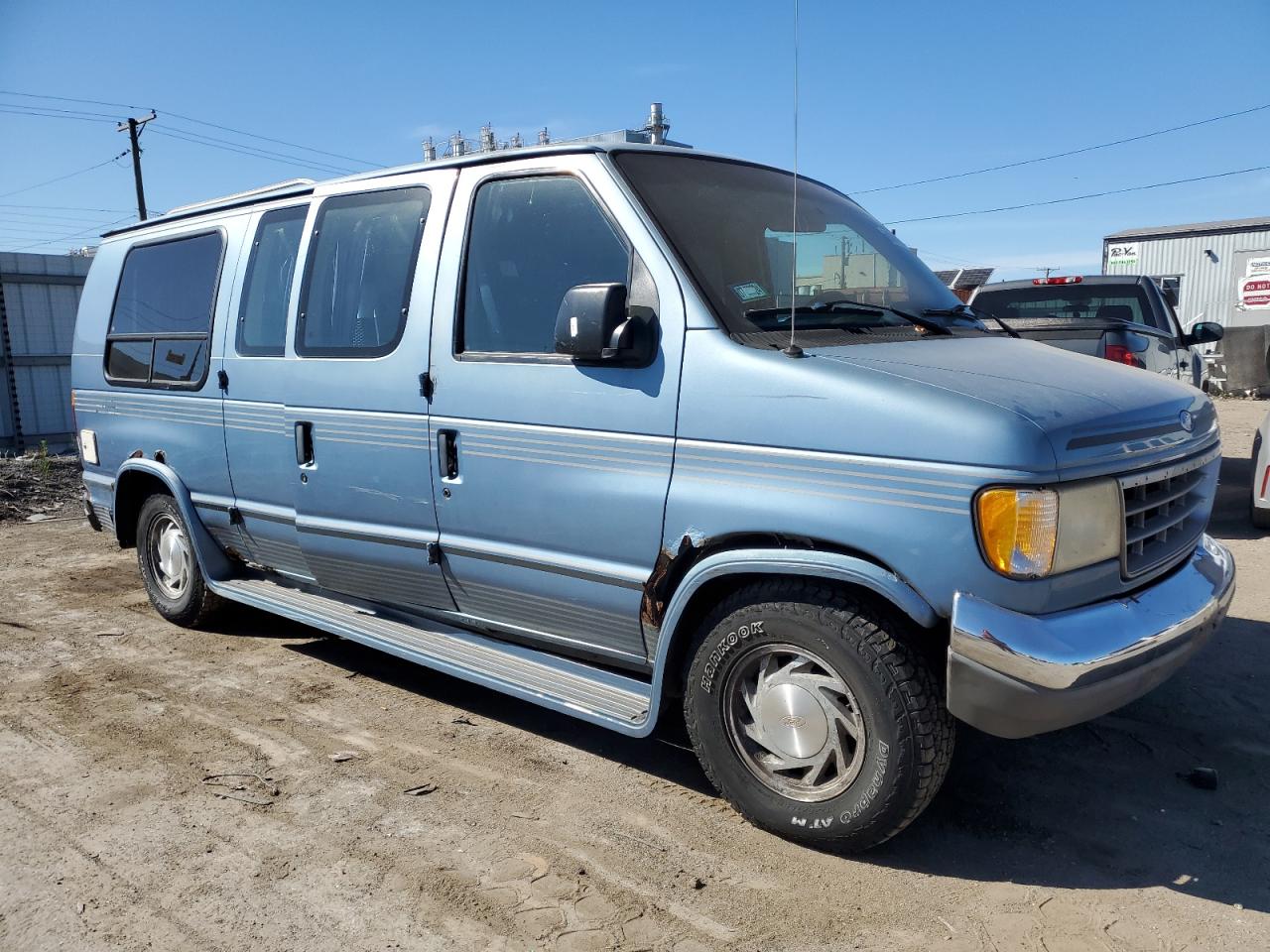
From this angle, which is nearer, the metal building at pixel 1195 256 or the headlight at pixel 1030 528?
the headlight at pixel 1030 528

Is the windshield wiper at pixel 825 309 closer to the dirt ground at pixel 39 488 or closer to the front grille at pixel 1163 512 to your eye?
the front grille at pixel 1163 512

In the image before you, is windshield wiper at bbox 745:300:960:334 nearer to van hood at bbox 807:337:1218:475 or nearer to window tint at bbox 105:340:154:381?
van hood at bbox 807:337:1218:475

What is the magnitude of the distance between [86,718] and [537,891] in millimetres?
2602

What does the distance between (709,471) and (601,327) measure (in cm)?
59

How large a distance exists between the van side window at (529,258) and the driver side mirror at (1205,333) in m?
6.22

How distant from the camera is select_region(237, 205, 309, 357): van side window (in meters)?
4.74

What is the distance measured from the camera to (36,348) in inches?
641

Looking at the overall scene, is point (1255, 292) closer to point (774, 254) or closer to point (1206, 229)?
point (1206, 229)

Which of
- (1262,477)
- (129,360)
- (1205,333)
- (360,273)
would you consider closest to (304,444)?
A: (360,273)

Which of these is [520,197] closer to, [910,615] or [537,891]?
[910,615]

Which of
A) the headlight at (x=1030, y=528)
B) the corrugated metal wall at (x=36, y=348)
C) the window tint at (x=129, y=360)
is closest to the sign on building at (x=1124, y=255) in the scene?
the corrugated metal wall at (x=36, y=348)

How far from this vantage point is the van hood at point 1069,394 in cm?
272

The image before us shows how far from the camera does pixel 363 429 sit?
4.21 meters

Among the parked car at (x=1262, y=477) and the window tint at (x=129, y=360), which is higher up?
the window tint at (x=129, y=360)
